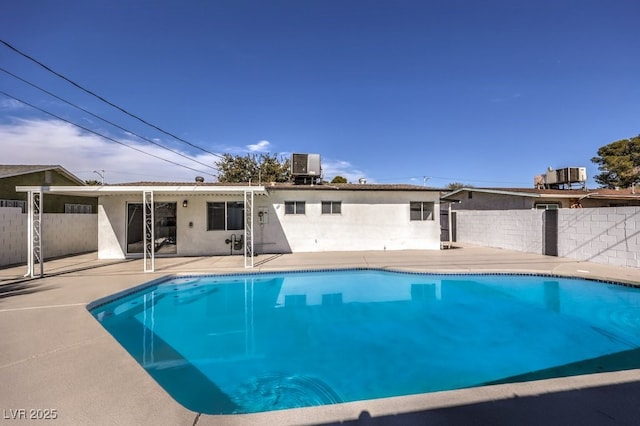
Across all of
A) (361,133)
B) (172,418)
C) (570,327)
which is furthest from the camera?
(361,133)

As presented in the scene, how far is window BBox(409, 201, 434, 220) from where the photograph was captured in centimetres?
1402

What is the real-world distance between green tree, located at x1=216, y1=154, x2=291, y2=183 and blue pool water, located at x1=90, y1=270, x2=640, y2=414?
24.0 m

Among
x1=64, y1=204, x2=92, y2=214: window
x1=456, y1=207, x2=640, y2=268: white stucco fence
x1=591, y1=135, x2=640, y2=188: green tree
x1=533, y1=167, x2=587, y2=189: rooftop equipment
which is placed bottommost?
x1=456, y1=207, x2=640, y2=268: white stucco fence

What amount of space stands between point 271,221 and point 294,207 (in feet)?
3.89

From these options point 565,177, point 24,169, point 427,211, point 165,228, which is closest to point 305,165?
point 427,211

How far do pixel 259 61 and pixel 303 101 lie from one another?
164 inches

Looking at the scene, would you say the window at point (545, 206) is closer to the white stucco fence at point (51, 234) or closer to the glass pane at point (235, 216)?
the glass pane at point (235, 216)

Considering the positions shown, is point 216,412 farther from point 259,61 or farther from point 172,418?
point 259,61

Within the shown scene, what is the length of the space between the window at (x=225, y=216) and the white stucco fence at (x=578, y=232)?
1235 centimetres

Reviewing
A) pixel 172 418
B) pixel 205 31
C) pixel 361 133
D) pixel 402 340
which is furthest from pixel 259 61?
pixel 172 418

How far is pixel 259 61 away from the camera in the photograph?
44.2ft

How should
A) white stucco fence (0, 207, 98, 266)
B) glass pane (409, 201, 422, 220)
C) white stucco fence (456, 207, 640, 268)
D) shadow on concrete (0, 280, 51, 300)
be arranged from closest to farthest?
shadow on concrete (0, 280, 51, 300) < white stucco fence (456, 207, 640, 268) < white stucco fence (0, 207, 98, 266) < glass pane (409, 201, 422, 220)

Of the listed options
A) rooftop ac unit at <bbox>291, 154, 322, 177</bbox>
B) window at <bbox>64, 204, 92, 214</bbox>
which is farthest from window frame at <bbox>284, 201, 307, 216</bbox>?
window at <bbox>64, 204, 92, 214</bbox>

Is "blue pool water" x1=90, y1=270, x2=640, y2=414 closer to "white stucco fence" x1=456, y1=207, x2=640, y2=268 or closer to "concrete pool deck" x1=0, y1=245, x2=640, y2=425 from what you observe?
"concrete pool deck" x1=0, y1=245, x2=640, y2=425
